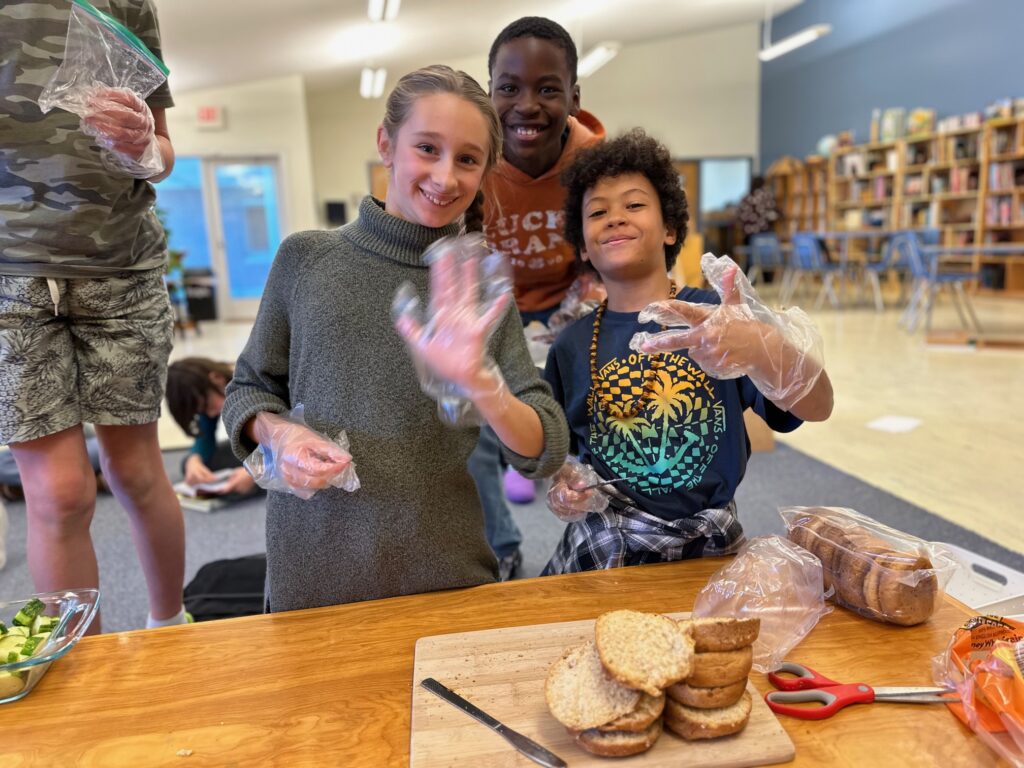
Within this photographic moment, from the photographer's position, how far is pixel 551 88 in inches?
69.9

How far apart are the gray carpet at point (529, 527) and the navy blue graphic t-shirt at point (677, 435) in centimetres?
114

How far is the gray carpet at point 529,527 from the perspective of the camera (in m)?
2.32

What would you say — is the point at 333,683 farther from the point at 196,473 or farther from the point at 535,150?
the point at 196,473

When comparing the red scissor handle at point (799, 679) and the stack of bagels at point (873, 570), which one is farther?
the stack of bagels at point (873, 570)

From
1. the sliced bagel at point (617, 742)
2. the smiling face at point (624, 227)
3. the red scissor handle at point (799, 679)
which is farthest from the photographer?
the smiling face at point (624, 227)

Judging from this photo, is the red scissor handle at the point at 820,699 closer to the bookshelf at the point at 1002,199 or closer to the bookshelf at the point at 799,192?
the bookshelf at the point at 1002,199

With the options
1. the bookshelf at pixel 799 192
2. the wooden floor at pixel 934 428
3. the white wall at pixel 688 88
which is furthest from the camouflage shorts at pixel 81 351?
the white wall at pixel 688 88

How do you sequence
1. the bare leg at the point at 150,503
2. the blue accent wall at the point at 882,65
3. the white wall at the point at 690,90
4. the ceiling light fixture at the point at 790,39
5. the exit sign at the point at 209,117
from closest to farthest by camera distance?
the bare leg at the point at 150,503, the blue accent wall at the point at 882,65, the ceiling light fixture at the point at 790,39, the exit sign at the point at 209,117, the white wall at the point at 690,90

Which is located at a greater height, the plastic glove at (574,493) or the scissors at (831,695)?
the plastic glove at (574,493)

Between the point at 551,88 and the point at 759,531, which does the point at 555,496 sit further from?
the point at 759,531

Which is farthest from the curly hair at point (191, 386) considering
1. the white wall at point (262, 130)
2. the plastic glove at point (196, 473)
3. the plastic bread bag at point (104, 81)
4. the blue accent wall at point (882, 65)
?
the blue accent wall at point (882, 65)

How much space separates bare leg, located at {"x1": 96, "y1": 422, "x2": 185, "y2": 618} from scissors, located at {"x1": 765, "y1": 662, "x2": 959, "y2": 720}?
52.1 inches

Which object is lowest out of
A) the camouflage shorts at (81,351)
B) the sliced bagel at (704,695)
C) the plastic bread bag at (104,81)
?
the sliced bagel at (704,695)

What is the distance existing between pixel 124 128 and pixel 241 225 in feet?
35.0
